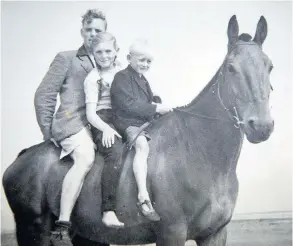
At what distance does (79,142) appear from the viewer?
2.30m

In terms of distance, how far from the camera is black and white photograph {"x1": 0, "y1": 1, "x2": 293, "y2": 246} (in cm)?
215

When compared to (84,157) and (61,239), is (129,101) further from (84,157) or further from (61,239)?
(61,239)

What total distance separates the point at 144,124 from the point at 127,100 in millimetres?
175

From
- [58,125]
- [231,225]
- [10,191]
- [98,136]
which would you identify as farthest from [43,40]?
[231,225]

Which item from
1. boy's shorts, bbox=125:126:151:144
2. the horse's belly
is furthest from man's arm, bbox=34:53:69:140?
the horse's belly

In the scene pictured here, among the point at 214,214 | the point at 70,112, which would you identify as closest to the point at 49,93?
the point at 70,112

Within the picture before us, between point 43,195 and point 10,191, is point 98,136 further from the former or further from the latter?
point 10,191

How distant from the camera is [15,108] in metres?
2.62

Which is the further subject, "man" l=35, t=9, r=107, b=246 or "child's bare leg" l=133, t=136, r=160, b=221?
"man" l=35, t=9, r=107, b=246

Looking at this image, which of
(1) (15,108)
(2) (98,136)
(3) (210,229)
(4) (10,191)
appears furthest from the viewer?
(1) (15,108)

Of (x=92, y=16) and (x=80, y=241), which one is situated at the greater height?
(x=92, y=16)

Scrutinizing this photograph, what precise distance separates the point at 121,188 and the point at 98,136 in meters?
0.34

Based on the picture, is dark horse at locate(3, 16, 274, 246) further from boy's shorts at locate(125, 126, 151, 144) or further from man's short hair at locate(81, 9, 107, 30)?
man's short hair at locate(81, 9, 107, 30)

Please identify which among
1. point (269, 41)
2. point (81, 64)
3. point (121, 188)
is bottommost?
point (121, 188)
